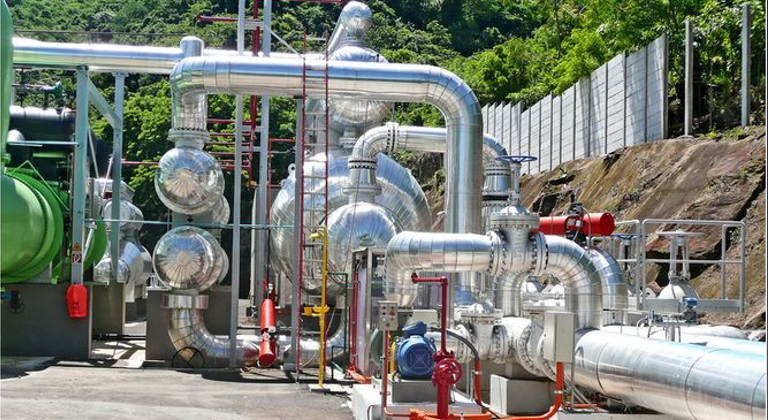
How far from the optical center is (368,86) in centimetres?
2016

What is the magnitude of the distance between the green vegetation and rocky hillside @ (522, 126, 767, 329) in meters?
2.38

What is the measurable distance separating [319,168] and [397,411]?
39.0ft

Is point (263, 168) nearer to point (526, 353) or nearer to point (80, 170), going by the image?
point (80, 170)

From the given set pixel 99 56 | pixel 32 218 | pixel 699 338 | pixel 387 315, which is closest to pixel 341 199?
pixel 99 56

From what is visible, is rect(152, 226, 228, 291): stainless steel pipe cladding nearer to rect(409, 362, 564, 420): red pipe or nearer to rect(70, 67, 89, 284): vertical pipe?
rect(70, 67, 89, 284): vertical pipe

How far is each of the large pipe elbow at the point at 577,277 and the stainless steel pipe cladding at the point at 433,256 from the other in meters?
0.70

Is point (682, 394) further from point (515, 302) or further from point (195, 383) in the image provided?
point (195, 383)

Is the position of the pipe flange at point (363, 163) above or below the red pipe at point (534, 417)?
above

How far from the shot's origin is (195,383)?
18.3 metres

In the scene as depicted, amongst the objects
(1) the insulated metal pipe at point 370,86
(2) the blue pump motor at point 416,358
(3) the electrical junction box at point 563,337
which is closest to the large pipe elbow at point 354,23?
(1) the insulated metal pipe at point 370,86

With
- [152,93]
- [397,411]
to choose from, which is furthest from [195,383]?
[152,93]

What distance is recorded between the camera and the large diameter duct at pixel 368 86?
1939 cm

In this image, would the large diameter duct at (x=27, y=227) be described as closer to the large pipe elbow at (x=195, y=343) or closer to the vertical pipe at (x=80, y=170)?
the vertical pipe at (x=80, y=170)

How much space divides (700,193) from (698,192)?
0.52ft
